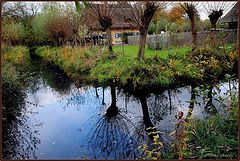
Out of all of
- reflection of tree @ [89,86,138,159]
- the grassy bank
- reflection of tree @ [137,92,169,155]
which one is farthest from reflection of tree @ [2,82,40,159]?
the grassy bank

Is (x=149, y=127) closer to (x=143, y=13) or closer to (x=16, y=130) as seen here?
(x=16, y=130)

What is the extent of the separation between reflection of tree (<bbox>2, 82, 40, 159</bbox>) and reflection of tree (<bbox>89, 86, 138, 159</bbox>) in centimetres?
155

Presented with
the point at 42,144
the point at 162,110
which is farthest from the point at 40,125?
the point at 162,110

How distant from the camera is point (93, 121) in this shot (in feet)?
27.3

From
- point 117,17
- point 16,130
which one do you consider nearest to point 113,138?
point 16,130

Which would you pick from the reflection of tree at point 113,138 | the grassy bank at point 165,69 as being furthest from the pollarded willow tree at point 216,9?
the reflection of tree at point 113,138

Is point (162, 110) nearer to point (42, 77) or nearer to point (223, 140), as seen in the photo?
point (223, 140)

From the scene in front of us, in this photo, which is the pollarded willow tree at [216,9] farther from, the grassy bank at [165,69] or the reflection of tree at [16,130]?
the reflection of tree at [16,130]

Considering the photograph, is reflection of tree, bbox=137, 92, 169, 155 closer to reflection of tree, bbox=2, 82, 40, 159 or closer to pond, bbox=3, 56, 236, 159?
pond, bbox=3, 56, 236, 159

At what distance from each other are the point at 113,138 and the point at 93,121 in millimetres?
1609

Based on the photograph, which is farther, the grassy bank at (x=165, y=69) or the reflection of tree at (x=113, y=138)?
the grassy bank at (x=165, y=69)

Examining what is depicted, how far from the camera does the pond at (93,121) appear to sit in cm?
633

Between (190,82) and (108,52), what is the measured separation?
5.60m

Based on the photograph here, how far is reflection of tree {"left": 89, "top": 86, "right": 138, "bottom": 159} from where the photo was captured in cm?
602
